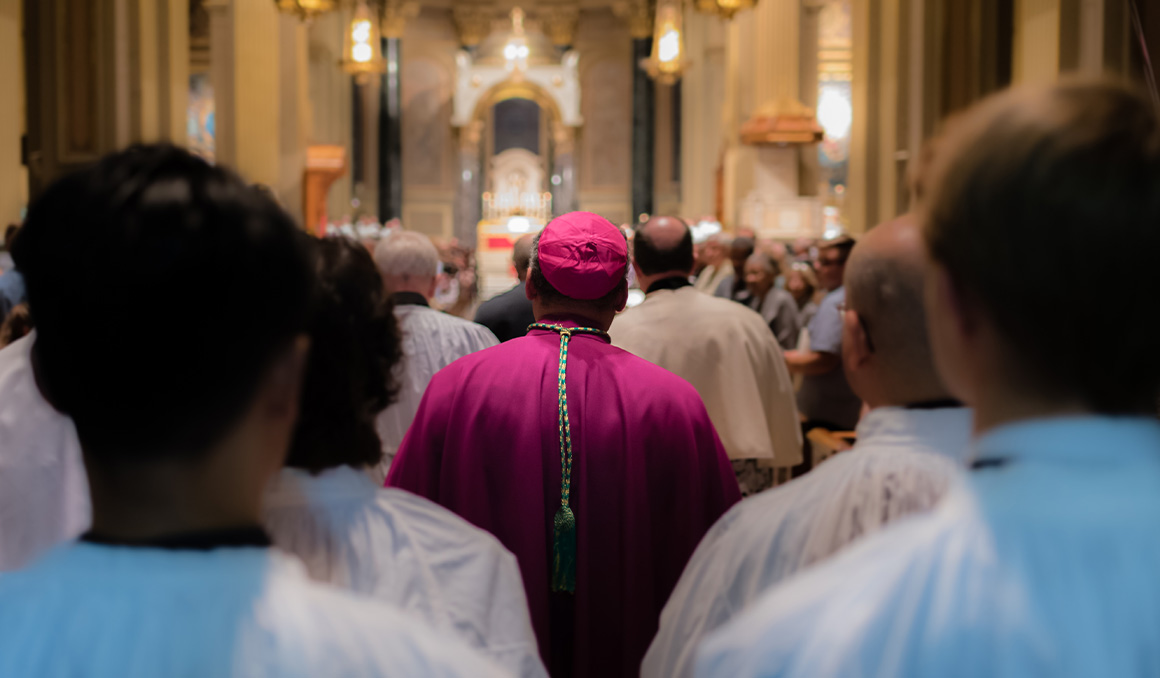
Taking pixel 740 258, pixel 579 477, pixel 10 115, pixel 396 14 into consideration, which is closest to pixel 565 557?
pixel 579 477

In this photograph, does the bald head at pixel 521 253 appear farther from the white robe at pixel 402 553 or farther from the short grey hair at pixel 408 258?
the white robe at pixel 402 553

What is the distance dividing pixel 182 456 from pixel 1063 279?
0.82 metres

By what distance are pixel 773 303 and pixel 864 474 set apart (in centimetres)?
554

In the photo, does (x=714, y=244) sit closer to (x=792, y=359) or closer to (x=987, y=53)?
(x=987, y=53)

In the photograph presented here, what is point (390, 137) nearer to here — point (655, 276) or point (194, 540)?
point (655, 276)

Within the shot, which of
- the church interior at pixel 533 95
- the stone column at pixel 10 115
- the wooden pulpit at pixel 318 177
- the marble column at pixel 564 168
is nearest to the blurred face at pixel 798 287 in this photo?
the church interior at pixel 533 95

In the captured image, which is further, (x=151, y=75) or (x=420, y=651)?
(x=151, y=75)

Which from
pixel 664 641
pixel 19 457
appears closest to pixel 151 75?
pixel 19 457

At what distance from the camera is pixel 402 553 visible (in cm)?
153

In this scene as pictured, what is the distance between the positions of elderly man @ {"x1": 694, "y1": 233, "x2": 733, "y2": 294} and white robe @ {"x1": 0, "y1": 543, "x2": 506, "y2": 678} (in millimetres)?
7720

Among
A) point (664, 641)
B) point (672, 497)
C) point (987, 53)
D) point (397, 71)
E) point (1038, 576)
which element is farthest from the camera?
point (397, 71)

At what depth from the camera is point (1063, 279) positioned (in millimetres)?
912

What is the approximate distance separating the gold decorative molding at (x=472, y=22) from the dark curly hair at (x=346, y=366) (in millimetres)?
27126

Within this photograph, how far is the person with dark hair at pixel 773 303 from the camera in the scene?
7.05m
